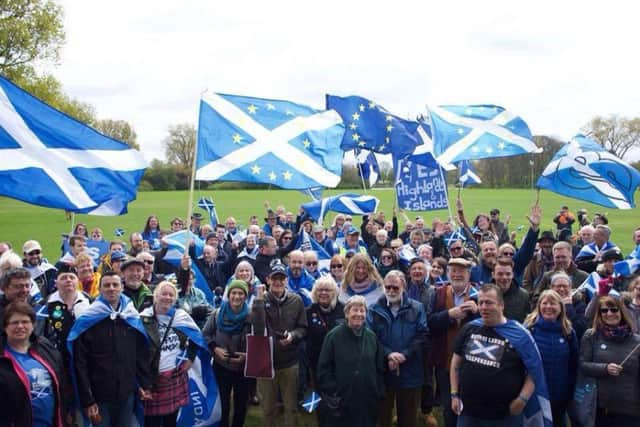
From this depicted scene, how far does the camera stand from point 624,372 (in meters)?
4.38

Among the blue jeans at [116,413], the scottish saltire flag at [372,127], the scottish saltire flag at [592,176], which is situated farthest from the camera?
the scottish saltire flag at [372,127]

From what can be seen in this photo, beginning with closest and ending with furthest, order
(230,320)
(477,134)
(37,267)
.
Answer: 1. (230,320)
2. (37,267)
3. (477,134)

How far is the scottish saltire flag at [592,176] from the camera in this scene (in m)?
8.41

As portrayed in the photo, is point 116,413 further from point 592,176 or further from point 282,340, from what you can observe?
point 592,176

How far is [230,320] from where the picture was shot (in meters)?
5.38

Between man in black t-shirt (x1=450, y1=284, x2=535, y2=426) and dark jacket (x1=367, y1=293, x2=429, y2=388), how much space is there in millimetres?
819

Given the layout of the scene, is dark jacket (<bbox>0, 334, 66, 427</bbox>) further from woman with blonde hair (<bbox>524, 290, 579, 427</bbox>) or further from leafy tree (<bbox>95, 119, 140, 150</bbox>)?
leafy tree (<bbox>95, 119, 140, 150</bbox>)

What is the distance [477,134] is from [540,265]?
356 cm

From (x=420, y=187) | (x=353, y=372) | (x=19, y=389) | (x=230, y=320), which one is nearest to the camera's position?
(x=19, y=389)

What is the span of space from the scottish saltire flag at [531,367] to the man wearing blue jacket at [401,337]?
2.81ft

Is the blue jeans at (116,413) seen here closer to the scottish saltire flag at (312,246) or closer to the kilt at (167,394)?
the kilt at (167,394)

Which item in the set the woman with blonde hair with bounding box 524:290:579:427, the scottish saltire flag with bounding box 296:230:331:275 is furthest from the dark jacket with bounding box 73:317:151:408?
the scottish saltire flag with bounding box 296:230:331:275

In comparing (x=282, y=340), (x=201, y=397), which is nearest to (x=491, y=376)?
(x=282, y=340)

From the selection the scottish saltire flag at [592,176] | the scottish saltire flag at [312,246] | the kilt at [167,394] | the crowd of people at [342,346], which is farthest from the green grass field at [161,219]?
the kilt at [167,394]
